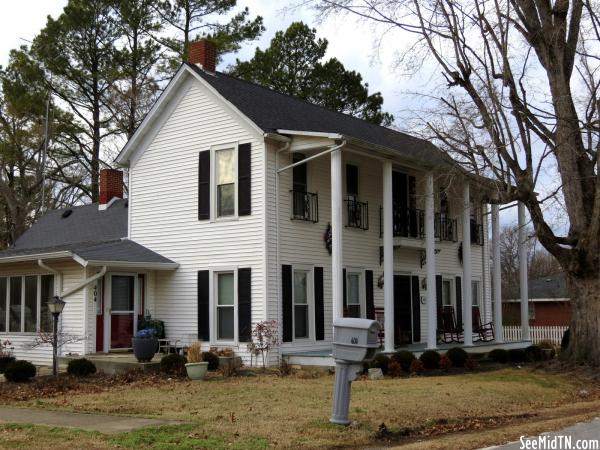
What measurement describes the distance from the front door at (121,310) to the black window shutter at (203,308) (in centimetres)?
198

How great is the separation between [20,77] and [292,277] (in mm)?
21728

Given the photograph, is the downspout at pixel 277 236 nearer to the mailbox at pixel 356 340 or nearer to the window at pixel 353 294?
the window at pixel 353 294

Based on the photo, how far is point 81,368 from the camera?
15680 mm

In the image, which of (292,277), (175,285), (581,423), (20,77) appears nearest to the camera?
(581,423)

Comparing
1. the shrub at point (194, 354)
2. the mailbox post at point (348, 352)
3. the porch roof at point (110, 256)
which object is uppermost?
the porch roof at point (110, 256)

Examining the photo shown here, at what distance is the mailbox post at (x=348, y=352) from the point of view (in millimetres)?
9164

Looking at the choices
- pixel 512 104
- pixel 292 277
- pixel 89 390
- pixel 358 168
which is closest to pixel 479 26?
pixel 512 104

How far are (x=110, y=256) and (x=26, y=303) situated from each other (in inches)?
144

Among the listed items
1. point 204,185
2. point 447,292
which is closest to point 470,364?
point 447,292

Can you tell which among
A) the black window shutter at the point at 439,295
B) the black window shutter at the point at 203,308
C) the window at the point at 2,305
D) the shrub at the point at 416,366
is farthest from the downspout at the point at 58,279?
the black window shutter at the point at 439,295

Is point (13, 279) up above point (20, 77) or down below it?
below

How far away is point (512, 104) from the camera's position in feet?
53.9

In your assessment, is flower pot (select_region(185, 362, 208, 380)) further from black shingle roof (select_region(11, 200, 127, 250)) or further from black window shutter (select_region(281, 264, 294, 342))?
black shingle roof (select_region(11, 200, 127, 250))

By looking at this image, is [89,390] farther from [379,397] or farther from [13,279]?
[13,279]
